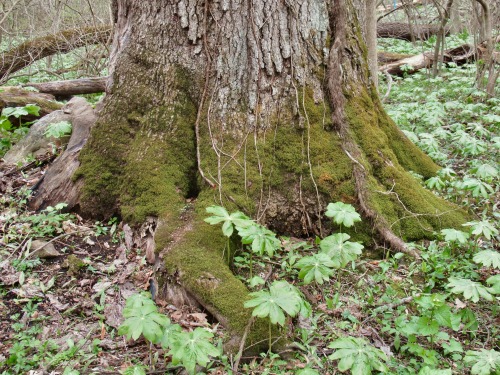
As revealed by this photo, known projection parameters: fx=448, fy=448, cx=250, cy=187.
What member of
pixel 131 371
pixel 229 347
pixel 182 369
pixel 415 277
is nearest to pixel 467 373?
pixel 415 277

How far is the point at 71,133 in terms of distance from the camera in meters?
4.70

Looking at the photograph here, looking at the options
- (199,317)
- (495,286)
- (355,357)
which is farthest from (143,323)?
(495,286)

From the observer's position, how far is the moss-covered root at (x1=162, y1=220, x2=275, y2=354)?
8.68 feet

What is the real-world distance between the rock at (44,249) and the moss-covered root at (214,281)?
1039 millimetres

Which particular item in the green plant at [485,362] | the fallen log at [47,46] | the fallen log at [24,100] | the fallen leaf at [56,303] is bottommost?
the green plant at [485,362]

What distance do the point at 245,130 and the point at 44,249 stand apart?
1825 mm

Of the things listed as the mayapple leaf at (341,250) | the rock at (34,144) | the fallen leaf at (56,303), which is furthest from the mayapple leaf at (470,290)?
the rock at (34,144)

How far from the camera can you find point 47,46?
9602 millimetres

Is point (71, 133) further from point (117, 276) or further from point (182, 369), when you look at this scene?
point (182, 369)

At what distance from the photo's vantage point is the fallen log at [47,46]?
925cm

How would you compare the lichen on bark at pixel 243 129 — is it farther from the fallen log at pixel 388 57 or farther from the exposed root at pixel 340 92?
the fallen log at pixel 388 57

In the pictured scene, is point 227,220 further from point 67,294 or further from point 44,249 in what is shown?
point 44,249

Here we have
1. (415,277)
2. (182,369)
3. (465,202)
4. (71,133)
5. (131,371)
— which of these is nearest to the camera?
(131,371)

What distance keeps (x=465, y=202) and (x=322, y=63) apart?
6.07ft
